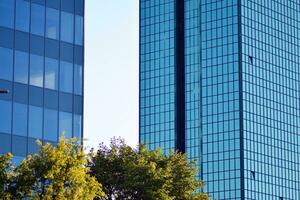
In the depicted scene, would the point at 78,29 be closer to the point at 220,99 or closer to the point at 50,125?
the point at 50,125

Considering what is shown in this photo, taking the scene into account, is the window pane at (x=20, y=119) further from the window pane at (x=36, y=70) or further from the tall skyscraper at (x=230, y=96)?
the tall skyscraper at (x=230, y=96)

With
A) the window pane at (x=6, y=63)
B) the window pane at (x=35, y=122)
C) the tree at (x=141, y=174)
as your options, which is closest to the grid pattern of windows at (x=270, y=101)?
the tree at (x=141, y=174)

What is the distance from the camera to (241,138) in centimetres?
18025

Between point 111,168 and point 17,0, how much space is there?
14859 mm

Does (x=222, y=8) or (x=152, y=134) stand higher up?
(x=222, y=8)

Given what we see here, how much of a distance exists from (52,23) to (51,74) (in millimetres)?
4193

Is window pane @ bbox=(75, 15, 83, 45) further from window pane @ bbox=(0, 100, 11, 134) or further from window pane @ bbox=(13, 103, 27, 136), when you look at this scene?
window pane @ bbox=(0, 100, 11, 134)

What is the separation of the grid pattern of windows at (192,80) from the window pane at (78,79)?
109 meters

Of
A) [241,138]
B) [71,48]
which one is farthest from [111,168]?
[241,138]

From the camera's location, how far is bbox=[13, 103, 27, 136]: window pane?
7119cm

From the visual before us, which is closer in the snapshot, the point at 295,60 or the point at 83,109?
the point at 83,109

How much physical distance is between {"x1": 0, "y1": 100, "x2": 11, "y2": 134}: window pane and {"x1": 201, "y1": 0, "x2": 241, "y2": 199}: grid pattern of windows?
11084 centimetres

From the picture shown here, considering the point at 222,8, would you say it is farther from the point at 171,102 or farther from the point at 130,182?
the point at 130,182

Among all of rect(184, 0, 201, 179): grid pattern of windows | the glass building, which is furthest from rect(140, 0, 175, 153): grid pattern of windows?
the glass building
